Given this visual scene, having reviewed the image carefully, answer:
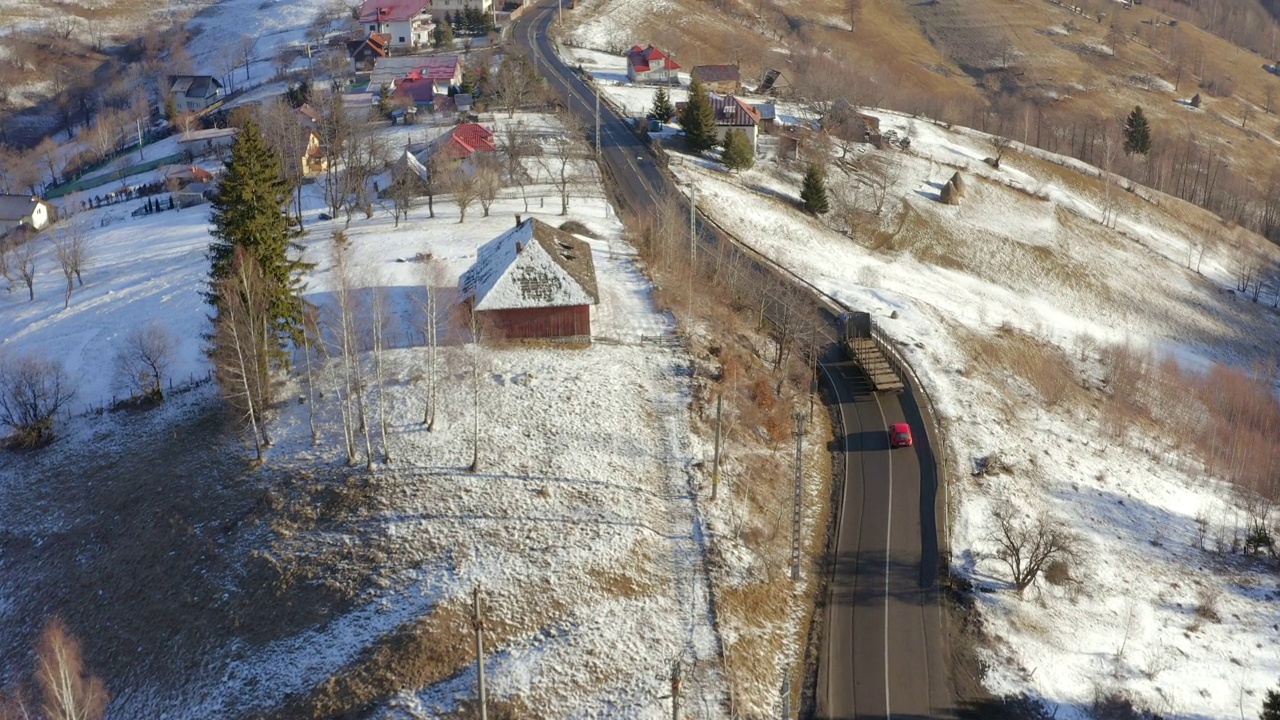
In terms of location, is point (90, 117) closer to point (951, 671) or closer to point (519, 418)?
point (519, 418)

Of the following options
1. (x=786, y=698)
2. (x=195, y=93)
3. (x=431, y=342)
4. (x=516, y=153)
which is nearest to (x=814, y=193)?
(x=516, y=153)

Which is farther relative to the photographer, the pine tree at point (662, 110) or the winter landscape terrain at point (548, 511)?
the pine tree at point (662, 110)

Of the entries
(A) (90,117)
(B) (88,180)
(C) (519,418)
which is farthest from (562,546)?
(A) (90,117)

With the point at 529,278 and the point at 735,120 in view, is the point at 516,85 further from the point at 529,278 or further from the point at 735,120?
the point at 529,278

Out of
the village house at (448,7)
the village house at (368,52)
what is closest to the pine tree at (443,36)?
the village house at (368,52)

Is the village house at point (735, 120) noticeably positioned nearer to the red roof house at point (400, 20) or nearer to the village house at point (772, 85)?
the village house at point (772, 85)

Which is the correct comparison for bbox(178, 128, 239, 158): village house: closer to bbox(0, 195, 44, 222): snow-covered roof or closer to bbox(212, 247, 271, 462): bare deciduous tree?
bbox(0, 195, 44, 222): snow-covered roof

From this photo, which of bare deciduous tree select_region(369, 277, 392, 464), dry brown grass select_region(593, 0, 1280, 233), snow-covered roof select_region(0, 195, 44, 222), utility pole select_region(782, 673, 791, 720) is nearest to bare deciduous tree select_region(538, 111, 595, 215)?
bare deciduous tree select_region(369, 277, 392, 464)
